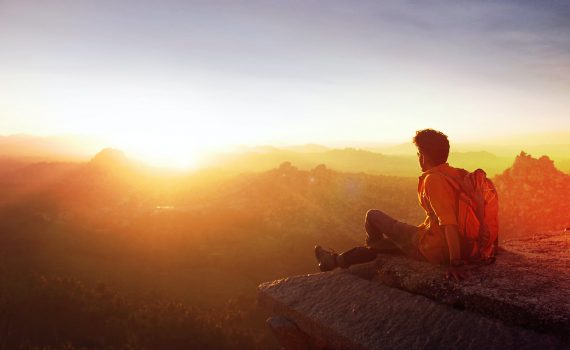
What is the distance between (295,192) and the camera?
32.3 m

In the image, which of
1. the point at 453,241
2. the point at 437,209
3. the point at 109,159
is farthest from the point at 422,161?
the point at 109,159

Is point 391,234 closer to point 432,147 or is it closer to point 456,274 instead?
point 456,274

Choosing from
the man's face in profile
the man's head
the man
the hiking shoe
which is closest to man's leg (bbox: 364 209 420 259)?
the man

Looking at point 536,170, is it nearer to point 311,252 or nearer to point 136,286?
point 311,252

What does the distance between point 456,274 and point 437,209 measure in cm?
73

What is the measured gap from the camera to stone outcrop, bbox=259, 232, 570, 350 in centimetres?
355

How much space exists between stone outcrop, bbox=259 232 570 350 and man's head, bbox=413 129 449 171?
1.29 metres

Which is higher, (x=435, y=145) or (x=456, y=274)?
(x=435, y=145)

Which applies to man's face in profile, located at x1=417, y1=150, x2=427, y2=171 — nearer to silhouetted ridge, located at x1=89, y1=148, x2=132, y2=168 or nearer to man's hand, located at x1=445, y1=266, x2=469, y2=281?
man's hand, located at x1=445, y1=266, x2=469, y2=281

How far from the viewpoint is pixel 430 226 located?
465cm

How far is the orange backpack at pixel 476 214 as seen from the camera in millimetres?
4336

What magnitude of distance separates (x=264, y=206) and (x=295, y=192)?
3418 millimetres

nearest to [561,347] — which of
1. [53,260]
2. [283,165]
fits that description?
[53,260]

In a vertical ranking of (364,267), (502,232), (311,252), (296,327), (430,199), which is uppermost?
(430,199)
